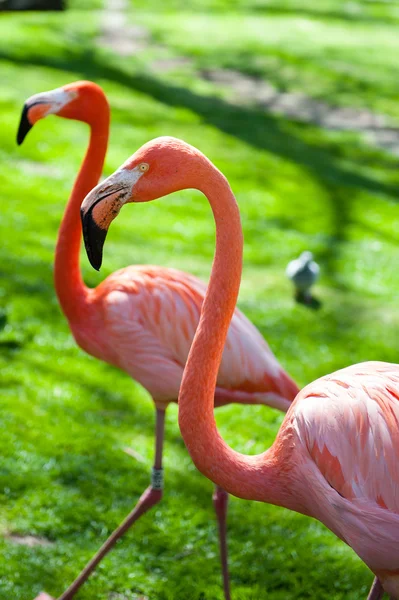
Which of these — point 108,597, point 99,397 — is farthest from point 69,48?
point 108,597

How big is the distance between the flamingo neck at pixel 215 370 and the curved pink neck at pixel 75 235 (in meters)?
0.96

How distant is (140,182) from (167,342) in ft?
3.39

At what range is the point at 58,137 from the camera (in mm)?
7496

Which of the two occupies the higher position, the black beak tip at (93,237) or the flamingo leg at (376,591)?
the black beak tip at (93,237)

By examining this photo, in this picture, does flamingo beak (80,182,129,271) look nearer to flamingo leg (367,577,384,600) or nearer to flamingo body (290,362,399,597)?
flamingo body (290,362,399,597)

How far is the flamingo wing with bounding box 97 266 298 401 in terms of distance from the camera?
2.96 meters

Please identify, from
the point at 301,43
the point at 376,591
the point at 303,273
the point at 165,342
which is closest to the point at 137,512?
the point at 165,342

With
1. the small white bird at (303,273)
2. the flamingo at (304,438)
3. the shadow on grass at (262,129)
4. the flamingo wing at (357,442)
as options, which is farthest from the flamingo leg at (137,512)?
the shadow on grass at (262,129)

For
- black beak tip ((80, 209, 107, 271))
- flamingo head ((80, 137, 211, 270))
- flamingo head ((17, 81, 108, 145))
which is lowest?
flamingo head ((17, 81, 108, 145))

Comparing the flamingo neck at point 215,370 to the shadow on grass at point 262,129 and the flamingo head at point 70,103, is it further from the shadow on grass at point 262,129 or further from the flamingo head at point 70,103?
the shadow on grass at point 262,129

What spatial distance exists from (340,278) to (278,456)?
11.7 feet

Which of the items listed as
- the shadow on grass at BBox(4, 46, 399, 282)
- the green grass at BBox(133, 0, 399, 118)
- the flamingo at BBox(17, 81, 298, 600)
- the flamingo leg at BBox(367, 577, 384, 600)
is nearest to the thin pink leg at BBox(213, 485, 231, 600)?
the flamingo at BBox(17, 81, 298, 600)

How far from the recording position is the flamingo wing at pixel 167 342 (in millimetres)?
2961

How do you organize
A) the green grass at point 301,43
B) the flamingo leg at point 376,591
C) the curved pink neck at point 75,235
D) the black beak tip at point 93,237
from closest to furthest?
the black beak tip at point 93,237 → the flamingo leg at point 376,591 → the curved pink neck at point 75,235 → the green grass at point 301,43
